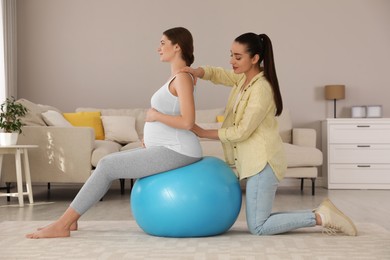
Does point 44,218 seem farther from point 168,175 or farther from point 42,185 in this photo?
point 42,185

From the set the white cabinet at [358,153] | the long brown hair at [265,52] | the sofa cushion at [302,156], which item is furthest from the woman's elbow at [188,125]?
the white cabinet at [358,153]

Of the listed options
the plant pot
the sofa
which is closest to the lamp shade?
the sofa

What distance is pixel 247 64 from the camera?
129 inches

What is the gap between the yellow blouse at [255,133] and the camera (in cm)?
318

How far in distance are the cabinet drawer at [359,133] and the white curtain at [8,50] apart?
3.49 meters

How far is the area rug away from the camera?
267 centimetres

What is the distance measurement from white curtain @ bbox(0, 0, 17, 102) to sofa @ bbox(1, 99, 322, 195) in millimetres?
855

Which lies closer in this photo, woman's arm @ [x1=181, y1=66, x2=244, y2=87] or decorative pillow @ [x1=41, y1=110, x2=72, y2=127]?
woman's arm @ [x1=181, y1=66, x2=244, y2=87]

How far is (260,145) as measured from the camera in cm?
322

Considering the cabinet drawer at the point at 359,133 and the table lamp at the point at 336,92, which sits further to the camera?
the table lamp at the point at 336,92

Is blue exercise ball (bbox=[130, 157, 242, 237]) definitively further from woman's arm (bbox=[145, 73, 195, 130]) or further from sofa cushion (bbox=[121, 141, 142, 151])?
sofa cushion (bbox=[121, 141, 142, 151])

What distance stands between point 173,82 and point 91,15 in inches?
175

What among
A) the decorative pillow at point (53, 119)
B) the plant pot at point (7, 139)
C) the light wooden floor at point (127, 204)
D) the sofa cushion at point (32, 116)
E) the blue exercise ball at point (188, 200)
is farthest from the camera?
the decorative pillow at point (53, 119)

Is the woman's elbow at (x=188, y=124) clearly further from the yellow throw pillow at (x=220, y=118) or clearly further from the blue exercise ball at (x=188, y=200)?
the yellow throw pillow at (x=220, y=118)
